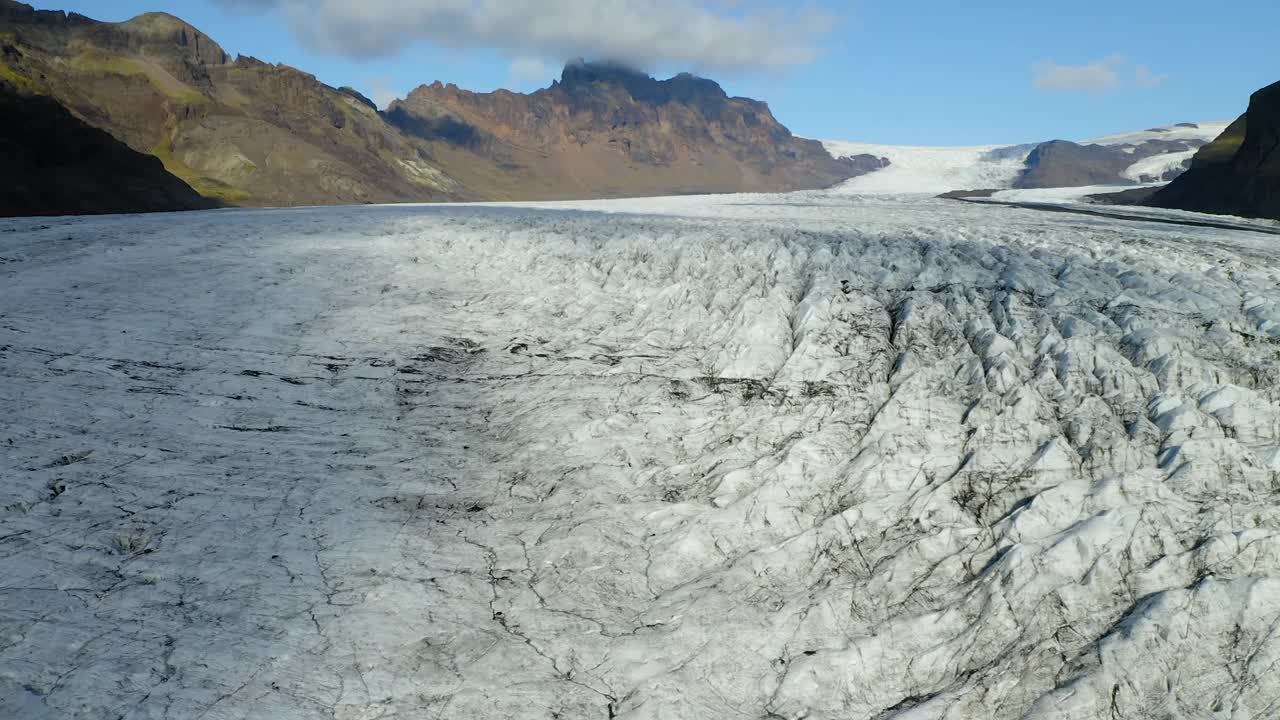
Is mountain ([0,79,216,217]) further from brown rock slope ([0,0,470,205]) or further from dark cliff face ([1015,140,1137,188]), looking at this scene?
dark cliff face ([1015,140,1137,188])

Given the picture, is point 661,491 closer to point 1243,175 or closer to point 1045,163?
point 1243,175

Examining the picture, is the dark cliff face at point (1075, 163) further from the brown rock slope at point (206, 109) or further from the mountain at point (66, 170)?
the mountain at point (66, 170)

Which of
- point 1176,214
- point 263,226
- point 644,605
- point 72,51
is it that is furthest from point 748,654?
point 72,51

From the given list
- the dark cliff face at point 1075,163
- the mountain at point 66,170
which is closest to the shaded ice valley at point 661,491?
the mountain at point 66,170

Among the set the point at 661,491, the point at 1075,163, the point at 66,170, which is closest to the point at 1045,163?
the point at 1075,163

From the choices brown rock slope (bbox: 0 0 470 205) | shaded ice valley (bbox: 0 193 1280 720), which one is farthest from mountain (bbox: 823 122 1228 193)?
shaded ice valley (bbox: 0 193 1280 720)

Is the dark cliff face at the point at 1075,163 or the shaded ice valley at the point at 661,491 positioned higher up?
the dark cliff face at the point at 1075,163

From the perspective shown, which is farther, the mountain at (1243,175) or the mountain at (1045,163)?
the mountain at (1045,163)

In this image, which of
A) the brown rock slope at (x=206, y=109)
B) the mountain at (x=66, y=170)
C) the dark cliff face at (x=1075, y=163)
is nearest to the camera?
the mountain at (x=66, y=170)
